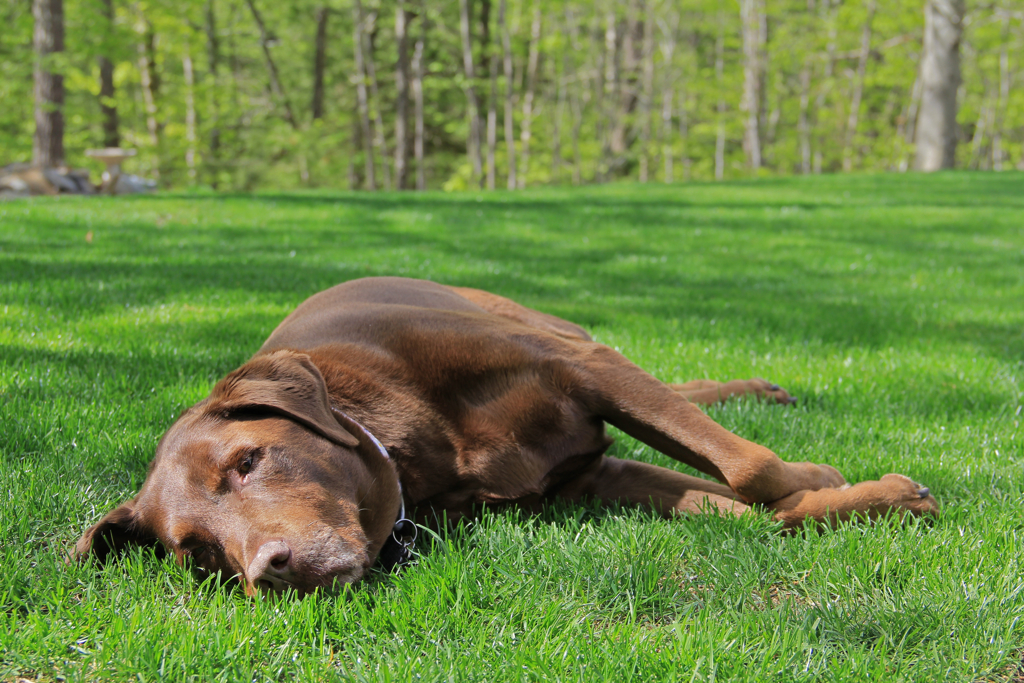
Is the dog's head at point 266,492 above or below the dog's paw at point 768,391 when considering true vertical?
above

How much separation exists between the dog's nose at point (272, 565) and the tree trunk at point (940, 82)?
25920mm

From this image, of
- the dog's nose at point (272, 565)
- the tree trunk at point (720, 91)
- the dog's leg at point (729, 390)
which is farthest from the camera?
the tree trunk at point (720, 91)

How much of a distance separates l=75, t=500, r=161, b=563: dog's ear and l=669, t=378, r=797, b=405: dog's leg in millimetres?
2912

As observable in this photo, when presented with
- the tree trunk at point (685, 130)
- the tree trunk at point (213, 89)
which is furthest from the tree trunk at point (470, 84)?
the tree trunk at point (685, 130)

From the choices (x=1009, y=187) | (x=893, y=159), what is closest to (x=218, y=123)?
(x=1009, y=187)

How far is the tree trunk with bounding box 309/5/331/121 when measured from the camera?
3297 cm

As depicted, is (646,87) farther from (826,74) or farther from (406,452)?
(406,452)

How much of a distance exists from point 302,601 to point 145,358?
10.6ft

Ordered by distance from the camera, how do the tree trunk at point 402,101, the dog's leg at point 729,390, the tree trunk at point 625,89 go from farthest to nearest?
1. the tree trunk at point 625,89
2. the tree trunk at point 402,101
3. the dog's leg at point 729,390

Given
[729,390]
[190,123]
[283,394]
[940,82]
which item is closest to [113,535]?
[283,394]

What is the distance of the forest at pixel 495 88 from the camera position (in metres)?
25.7

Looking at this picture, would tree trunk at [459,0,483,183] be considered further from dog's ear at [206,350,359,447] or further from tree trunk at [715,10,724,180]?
dog's ear at [206,350,359,447]

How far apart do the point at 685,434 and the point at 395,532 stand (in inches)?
45.3

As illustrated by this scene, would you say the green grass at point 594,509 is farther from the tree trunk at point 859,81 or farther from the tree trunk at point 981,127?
the tree trunk at point 981,127
